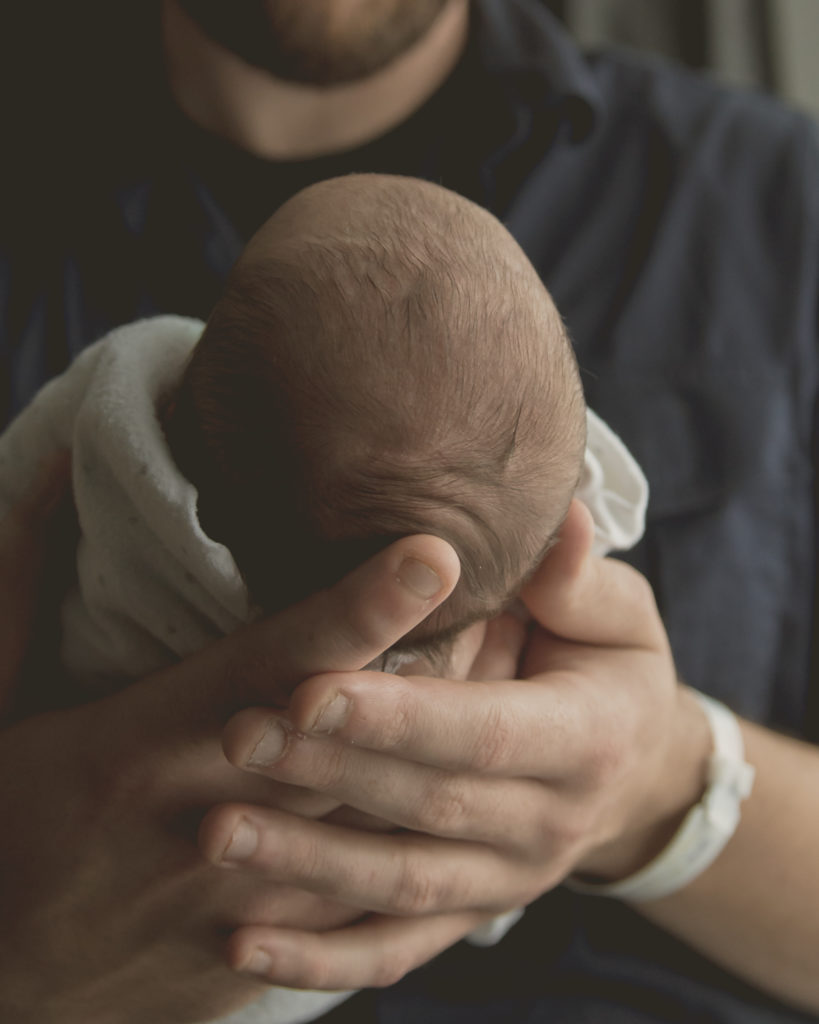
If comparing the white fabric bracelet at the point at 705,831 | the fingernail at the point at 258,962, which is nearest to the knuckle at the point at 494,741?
the fingernail at the point at 258,962

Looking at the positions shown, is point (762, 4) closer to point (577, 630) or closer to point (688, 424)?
point (688, 424)

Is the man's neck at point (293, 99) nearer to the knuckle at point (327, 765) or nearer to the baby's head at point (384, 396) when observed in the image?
the baby's head at point (384, 396)

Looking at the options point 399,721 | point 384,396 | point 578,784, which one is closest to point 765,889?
point 578,784

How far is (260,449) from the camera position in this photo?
1.88ft

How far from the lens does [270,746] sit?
0.56 m

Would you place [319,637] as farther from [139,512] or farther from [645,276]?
[645,276]

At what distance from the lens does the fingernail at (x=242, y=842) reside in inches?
23.8

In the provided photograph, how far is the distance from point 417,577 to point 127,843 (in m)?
0.37

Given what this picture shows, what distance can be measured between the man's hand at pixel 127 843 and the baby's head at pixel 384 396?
0.09 meters

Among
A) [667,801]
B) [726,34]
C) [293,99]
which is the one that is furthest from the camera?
[726,34]

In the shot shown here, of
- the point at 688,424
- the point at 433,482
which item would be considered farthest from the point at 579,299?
the point at 433,482

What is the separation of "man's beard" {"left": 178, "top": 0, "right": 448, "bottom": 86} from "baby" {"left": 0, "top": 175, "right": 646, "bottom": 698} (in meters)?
0.53

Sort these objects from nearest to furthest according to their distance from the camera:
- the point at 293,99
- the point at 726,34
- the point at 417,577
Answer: the point at 417,577
the point at 293,99
the point at 726,34

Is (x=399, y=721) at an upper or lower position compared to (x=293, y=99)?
lower
